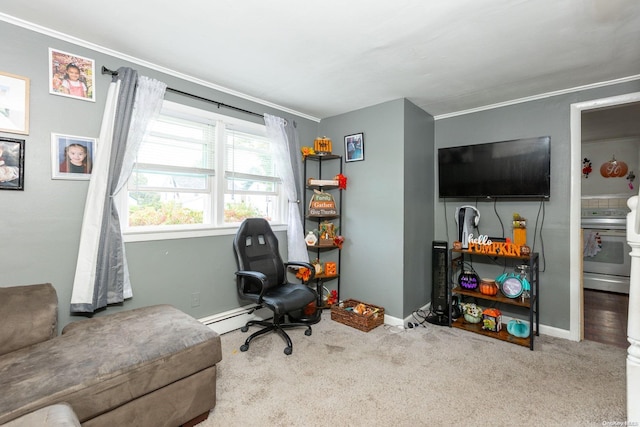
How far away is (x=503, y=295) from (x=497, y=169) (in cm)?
129

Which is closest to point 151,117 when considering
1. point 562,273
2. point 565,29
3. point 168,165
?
point 168,165

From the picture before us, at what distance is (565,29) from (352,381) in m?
2.74

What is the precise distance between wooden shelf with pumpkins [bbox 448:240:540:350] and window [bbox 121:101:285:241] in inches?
90.7

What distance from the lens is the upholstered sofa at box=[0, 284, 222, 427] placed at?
1223 mm

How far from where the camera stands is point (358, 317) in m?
3.00

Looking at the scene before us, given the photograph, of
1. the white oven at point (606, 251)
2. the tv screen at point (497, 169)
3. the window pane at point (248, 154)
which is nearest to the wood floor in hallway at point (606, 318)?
the white oven at point (606, 251)

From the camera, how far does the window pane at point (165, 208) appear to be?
2.45 metres

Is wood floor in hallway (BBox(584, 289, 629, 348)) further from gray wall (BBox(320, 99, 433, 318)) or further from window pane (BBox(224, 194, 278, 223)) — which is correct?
window pane (BBox(224, 194, 278, 223))

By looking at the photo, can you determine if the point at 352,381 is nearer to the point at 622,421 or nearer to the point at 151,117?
the point at 622,421

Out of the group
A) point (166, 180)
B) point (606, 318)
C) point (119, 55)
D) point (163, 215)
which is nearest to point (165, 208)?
point (163, 215)

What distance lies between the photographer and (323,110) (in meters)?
3.50

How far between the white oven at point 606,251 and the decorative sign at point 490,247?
2952 mm

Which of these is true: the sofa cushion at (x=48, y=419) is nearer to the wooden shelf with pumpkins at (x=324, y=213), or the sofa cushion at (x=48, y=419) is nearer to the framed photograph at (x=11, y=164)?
the framed photograph at (x=11, y=164)

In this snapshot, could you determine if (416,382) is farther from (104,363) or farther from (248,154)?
(248,154)
